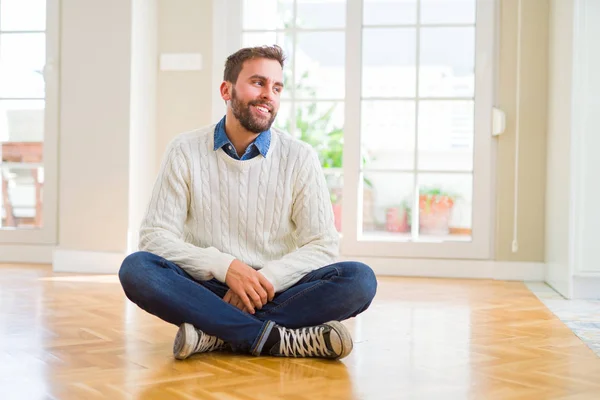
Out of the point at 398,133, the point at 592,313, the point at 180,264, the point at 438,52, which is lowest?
the point at 592,313

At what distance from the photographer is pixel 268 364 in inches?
95.2

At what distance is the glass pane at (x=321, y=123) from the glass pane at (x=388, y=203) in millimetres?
389

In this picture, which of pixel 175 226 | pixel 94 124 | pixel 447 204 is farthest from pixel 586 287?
pixel 94 124

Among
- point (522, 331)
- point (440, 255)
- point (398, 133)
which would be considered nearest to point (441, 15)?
point (398, 133)

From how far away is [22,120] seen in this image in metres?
5.68

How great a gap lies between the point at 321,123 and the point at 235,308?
3.22m

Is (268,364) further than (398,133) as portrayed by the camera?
No

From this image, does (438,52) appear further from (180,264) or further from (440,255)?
(180,264)

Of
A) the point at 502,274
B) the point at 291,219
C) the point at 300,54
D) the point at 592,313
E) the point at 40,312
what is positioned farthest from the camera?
the point at 300,54

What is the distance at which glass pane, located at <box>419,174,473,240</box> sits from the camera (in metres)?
5.32

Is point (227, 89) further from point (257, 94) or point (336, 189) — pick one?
point (336, 189)

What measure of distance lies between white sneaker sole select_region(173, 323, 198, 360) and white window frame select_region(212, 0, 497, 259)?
117 inches

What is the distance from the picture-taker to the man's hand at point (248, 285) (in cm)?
246

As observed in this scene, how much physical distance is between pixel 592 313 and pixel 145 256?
215 centimetres
